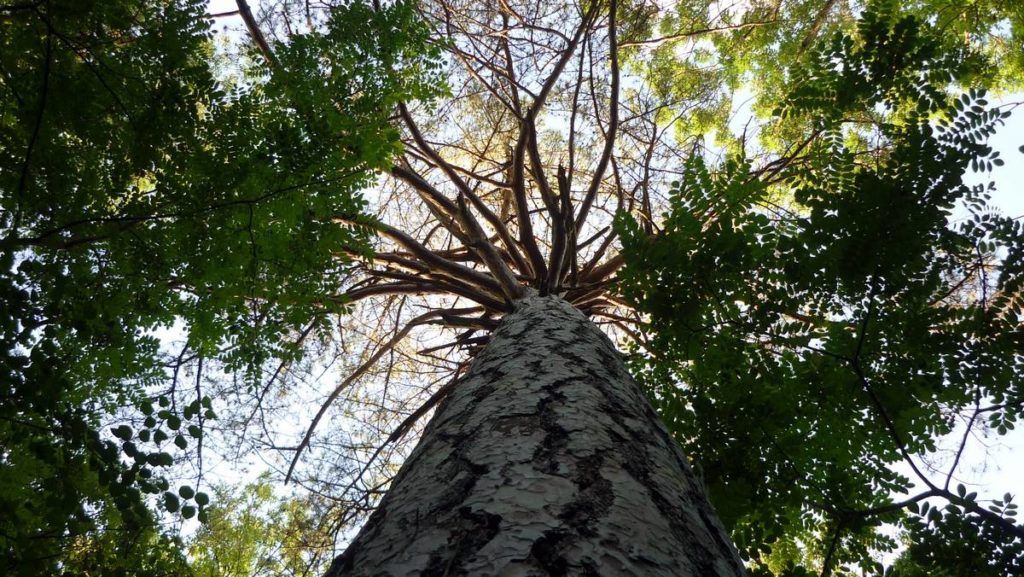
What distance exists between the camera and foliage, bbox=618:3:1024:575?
2326 millimetres

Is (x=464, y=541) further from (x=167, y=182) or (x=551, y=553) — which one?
(x=167, y=182)

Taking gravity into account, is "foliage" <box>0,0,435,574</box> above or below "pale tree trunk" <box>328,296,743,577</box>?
above

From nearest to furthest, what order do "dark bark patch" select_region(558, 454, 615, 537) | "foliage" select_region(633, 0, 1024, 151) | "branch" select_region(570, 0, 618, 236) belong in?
1. "dark bark patch" select_region(558, 454, 615, 537)
2. "branch" select_region(570, 0, 618, 236)
3. "foliage" select_region(633, 0, 1024, 151)

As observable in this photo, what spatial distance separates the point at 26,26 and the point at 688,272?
3.19 metres

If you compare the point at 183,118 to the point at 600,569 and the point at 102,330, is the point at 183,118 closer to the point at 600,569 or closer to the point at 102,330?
the point at 102,330

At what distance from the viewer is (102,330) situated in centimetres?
245

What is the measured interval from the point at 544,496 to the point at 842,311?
2.10 m

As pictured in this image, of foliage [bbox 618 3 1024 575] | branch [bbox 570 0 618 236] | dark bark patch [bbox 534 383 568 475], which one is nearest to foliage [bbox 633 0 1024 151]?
branch [bbox 570 0 618 236]

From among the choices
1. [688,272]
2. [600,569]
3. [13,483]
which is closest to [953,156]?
[688,272]

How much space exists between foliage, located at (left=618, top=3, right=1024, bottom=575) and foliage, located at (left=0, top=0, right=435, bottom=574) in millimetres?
1505

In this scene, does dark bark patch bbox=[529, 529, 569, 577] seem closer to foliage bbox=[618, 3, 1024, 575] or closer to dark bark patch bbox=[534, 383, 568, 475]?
dark bark patch bbox=[534, 383, 568, 475]

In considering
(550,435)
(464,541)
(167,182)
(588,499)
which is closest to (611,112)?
(167,182)

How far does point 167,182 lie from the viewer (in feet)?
8.49

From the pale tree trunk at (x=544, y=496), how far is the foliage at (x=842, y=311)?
76 cm
